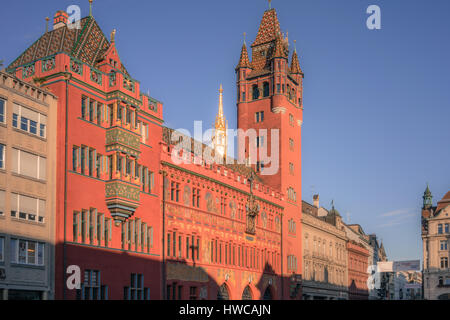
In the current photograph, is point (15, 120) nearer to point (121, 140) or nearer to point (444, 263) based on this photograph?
point (121, 140)

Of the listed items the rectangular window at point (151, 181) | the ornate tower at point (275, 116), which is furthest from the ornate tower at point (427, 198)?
the rectangular window at point (151, 181)

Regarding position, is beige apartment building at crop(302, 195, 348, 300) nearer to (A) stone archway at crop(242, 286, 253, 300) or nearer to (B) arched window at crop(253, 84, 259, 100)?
(A) stone archway at crop(242, 286, 253, 300)

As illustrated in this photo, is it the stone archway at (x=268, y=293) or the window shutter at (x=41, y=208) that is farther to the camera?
the stone archway at (x=268, y=293)

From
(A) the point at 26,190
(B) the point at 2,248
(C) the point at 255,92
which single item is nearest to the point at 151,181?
(A) the point at 26,190

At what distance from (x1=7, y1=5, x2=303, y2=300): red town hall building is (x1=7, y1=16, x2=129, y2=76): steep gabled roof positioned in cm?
11

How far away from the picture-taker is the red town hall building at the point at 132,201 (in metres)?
41.3

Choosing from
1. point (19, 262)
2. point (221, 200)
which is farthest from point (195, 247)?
point (19, 262)

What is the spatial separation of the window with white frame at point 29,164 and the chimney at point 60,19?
15.6 metres

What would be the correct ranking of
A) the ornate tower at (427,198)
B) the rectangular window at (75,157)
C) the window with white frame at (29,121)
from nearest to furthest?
the window with white frame at (29,121) < the rectangular window at (75,157) < the ornate tower at (427,198)

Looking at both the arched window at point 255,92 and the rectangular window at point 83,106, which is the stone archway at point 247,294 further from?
the rectangular window at point 83,106

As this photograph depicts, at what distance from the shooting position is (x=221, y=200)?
61969 millimetres

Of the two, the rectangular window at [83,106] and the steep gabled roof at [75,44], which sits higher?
the steep gabled roof at [75,44]
